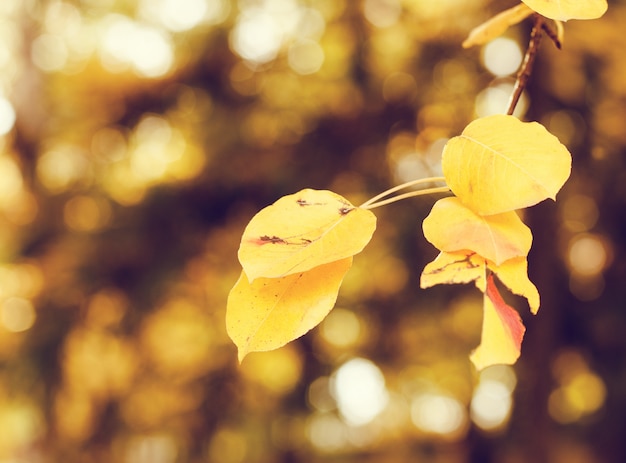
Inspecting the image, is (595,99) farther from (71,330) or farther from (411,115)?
(71,330)

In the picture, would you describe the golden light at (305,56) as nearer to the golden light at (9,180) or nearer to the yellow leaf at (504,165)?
the golden light at (9,180)

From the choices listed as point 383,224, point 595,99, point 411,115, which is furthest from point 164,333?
point 595,99

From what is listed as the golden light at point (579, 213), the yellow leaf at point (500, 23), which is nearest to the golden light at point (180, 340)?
the golden light at point (579, 213)

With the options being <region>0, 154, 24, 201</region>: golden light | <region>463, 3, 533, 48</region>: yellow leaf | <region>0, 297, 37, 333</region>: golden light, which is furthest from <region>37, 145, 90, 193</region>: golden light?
<region>463, 3, 533, 48</region>: yellow leaf

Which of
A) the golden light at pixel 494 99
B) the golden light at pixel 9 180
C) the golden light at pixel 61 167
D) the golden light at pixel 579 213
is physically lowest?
the golden light at pixel 579 213

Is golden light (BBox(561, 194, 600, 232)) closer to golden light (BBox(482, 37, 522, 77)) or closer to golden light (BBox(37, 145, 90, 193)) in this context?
golden light (BBox(482, 37, 522, 77))

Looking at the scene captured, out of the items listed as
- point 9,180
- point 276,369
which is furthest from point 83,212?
point 276,369
